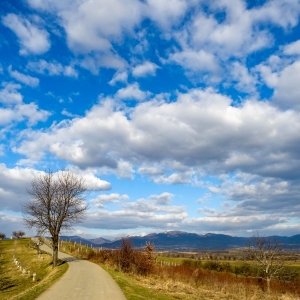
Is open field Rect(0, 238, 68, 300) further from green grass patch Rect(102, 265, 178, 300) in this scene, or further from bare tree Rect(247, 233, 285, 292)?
bare tree Rect(247, 233, 285, 292)

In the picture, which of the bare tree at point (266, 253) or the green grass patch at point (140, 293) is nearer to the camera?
the green grass patch at point (140, 293)

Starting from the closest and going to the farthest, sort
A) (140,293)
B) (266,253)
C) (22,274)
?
(140,293) → (22,274) → (266,253)

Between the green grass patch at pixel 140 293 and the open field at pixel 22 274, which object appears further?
the open field at pixel 22 274

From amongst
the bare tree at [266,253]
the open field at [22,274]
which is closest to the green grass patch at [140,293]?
the open field at [22,274]

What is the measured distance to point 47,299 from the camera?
16047 millimetres

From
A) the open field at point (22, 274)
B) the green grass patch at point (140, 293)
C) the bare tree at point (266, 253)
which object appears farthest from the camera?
the bare tree at point (266, 253)

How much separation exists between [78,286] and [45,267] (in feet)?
75.7

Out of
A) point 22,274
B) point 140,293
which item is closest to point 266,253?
point 140,293

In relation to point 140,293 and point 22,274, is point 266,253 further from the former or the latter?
point 22,274

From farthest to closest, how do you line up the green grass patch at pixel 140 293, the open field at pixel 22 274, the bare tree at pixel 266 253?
1. the bare tree at pixel 266 253
2. the open field at pixel 22 274
3. the green grass patch at pixel 140 293

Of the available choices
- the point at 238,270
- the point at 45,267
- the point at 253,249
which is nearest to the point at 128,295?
the point at 45,267

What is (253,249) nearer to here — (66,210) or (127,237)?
(127,237)

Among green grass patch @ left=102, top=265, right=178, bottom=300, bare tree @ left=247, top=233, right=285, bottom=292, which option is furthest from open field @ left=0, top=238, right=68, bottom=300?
bare tree @ left=247, top=233, right=285, bottom=292

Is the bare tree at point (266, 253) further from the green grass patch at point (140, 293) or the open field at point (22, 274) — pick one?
the open field at point (22, 274)
